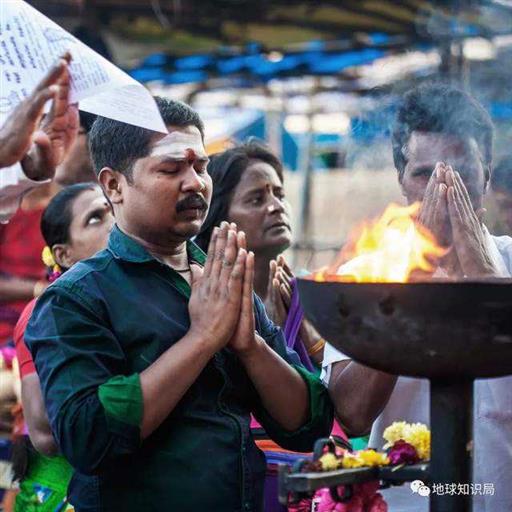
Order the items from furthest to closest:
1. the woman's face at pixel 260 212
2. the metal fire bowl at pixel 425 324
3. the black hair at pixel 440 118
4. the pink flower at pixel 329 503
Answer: the woman's face at pixel 260 212
the black hair at pixel 440 118
the pink flower at pixel 329 503
the metal fire bowl at pixel 425 324

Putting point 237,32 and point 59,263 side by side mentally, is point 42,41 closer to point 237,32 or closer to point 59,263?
point 59,263

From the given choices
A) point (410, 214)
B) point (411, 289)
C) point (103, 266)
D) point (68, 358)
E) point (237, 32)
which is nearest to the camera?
point (411, 289)

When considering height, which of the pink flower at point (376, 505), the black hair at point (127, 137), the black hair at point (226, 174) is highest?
the black hair at point (226, 174)

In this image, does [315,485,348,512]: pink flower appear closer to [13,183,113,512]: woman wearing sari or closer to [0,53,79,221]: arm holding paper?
[13,183,113,512]: woman wearing sari

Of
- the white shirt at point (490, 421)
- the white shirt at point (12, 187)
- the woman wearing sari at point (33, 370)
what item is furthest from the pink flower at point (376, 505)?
the white shirt at point (12, 187)

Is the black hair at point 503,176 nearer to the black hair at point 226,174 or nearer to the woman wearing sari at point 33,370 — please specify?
the black hair at point 226,174

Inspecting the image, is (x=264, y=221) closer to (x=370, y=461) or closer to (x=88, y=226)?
(x=88, y=226)

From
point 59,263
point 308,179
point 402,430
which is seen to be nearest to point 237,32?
point 308,179

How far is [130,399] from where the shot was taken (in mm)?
2479

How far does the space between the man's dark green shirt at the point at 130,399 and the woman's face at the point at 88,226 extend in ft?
4.85

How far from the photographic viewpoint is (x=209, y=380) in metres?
2.75

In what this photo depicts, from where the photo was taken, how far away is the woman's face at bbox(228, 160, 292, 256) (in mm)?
4438

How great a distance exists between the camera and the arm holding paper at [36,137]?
2.61 m

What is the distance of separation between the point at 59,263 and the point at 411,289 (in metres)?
2.40
